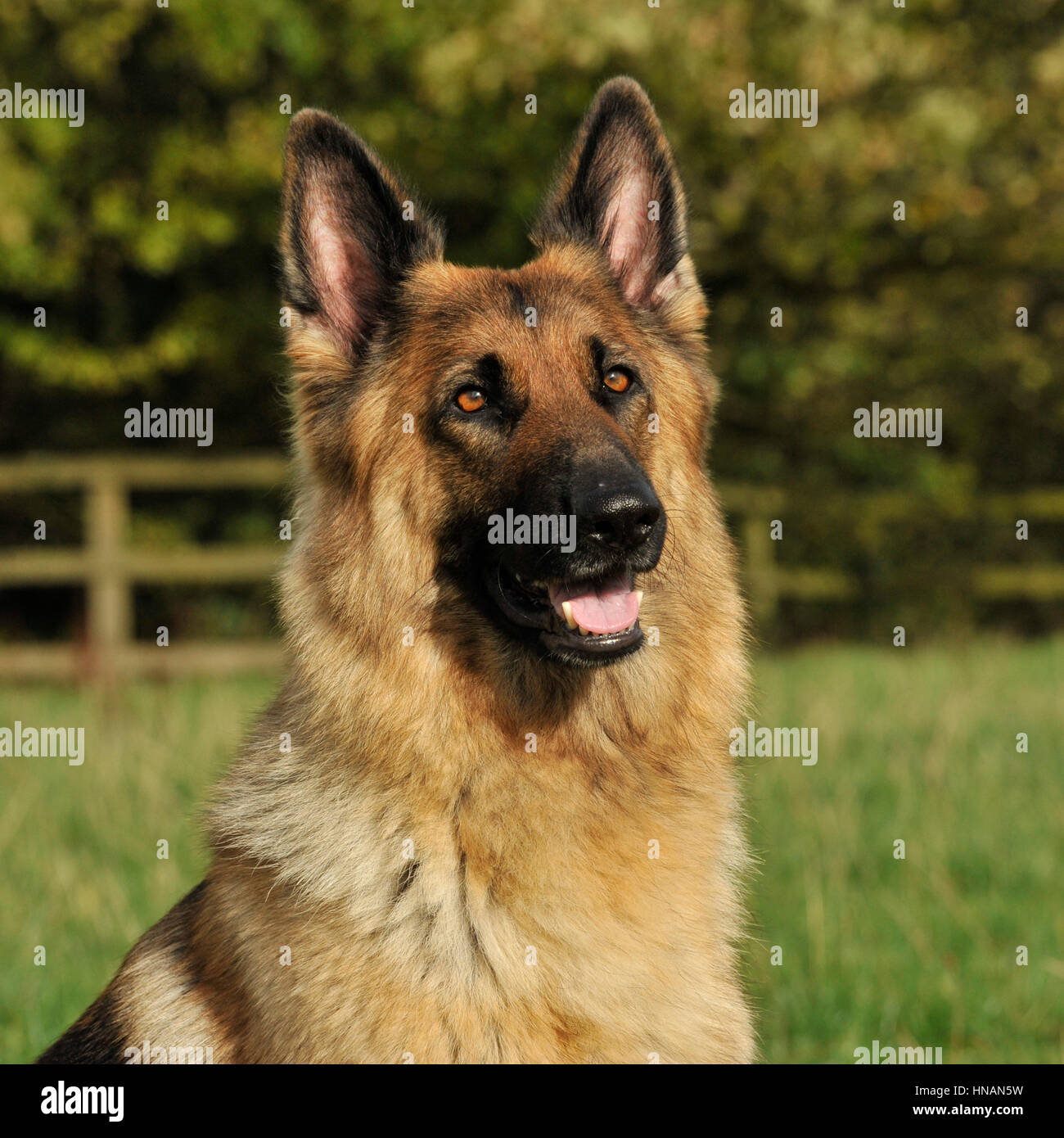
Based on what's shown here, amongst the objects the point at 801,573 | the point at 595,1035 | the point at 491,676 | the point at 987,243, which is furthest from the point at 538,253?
the point at 987,243

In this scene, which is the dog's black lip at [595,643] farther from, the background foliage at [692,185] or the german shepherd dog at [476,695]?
the background foliage at [692,185]

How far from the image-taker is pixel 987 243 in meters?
15.7

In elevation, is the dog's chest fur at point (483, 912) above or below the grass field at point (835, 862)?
above

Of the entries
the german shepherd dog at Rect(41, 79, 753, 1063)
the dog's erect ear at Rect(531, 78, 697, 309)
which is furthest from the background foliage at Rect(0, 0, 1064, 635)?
the german shepherd dog at Rect(41, 79, 753, 1063)

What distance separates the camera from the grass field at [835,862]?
4.53 m

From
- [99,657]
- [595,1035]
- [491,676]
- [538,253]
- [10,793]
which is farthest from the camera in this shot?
[99,657]

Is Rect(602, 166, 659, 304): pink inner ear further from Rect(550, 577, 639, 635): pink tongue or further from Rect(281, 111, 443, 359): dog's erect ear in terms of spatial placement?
Rect(550, 577, 639, 635): pink tongue

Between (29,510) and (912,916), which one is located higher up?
(29,510)

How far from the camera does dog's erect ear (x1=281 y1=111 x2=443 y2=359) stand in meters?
3.31

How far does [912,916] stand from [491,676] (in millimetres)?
3074

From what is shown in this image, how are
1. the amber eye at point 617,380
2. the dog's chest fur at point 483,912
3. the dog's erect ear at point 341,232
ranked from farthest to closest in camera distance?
the amber eye at point 617,380, the dog's erect ear at point 341,232, the dog's chest fur at point 483,912

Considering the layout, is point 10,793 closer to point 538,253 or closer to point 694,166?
point 538,253

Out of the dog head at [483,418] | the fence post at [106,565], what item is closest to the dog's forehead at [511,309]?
the dog head at [483,418]

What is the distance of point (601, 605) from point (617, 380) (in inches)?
27.0
